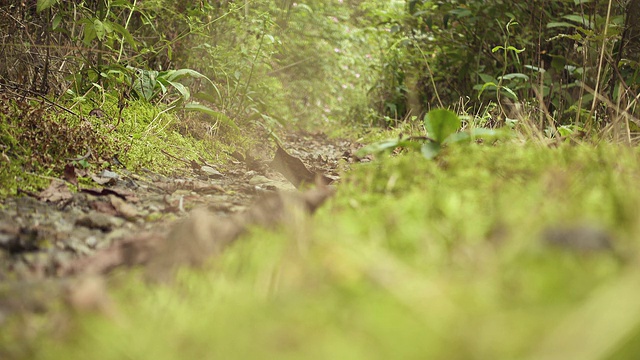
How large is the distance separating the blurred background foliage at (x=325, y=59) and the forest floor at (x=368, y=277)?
94 cm

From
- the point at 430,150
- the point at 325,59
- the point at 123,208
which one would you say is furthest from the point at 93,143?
the point at 325,59

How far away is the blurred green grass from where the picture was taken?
2.46ft

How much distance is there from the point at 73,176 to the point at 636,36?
3362 millimetres

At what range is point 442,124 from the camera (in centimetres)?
184

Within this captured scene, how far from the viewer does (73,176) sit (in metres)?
2.05

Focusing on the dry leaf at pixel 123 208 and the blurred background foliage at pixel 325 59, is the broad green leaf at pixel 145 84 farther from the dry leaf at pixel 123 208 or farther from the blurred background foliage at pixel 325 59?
the dry leaf at pixel 123 208

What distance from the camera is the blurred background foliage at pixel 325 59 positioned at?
3148 millimetres

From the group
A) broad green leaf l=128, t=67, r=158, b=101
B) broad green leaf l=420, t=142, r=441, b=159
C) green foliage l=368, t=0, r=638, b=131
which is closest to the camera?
broad green leaf l=420, t=142, r=441, b=159

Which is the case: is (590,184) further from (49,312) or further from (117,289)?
(49,312)

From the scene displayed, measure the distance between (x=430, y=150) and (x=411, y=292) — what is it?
100cm

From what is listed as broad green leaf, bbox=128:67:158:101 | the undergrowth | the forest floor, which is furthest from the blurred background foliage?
the forest floor

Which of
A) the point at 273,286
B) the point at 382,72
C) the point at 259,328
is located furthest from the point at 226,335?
the point at 382,72

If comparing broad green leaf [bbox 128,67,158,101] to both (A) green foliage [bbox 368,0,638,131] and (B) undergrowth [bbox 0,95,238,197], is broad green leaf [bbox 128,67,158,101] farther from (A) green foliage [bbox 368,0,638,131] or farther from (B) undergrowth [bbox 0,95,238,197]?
(A) green foliage [bbox 368,0,638,131]

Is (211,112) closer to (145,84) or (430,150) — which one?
(145,84)
